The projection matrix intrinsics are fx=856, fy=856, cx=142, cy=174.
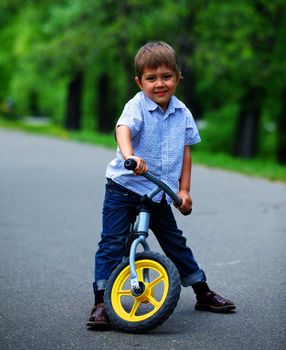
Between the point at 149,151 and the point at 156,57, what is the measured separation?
51cm

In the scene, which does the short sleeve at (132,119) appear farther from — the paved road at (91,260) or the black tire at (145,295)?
the paved road at (91,260)

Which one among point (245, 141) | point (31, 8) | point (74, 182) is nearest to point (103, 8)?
point (31, 8)

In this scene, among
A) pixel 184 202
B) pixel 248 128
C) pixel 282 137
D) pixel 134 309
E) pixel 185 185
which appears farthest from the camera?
pixel 282 137

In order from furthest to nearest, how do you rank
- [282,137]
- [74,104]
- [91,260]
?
1. [74,104]
2. [282,137]
3. [91,260]

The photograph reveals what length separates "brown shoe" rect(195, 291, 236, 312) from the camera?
4.99 metres

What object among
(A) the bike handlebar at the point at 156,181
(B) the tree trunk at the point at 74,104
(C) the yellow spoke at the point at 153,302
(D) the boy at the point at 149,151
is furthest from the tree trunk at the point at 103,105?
(C) the yellow spoke at the point at 153,302

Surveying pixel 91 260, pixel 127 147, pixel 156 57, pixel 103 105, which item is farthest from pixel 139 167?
pixel 103 105

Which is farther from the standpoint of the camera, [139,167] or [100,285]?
[100,285]

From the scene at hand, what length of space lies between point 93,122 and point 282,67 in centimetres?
1736

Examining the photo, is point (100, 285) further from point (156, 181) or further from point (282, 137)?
point (282, 137)

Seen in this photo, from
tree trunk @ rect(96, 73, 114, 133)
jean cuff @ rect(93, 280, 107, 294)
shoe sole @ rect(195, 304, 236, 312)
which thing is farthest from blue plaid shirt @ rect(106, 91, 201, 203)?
tree trunk @ rect(96, 73, 114, 133)

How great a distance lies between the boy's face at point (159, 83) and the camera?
4637mm

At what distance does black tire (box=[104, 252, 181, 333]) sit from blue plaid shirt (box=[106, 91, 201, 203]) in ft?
1.23

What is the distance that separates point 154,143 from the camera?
4680mm
